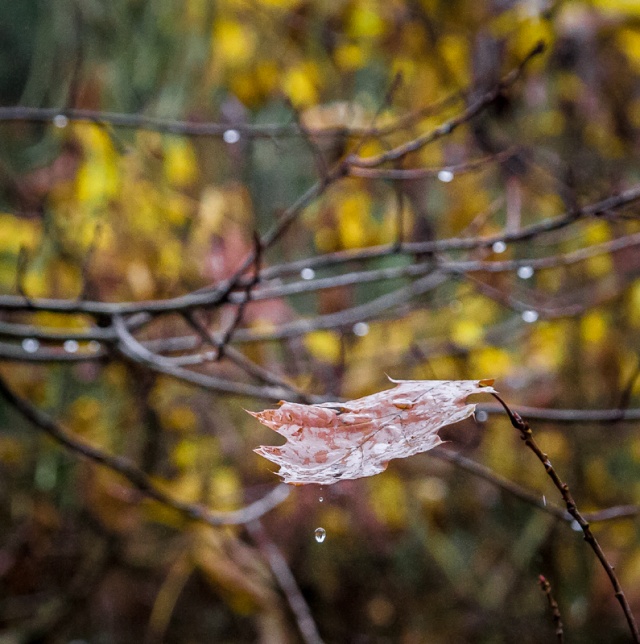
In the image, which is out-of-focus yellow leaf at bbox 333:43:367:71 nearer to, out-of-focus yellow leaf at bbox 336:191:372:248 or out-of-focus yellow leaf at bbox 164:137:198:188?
out-of-focus yellow leaf at bbox 336:191:372:248

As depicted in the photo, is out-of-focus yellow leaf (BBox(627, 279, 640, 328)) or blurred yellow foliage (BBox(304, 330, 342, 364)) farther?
blurred yellow foliage (BBox(304, 330, 342, 364))

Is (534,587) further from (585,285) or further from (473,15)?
(473,15)

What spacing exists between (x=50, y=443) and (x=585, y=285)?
1.89m

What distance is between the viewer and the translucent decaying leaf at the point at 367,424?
0.45m

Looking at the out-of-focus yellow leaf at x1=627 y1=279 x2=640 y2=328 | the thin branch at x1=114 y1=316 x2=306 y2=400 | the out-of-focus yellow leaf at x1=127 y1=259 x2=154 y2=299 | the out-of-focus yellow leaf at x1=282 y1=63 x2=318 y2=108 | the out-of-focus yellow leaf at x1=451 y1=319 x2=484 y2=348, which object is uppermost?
the out-of-focus yellow leaf at x1=282 y1=63 x2=318 y2=108

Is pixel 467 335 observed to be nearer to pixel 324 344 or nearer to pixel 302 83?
pixel 324 344

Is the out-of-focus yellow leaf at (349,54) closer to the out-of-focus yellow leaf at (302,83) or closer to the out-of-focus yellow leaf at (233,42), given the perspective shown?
the out-of-focus yellow leaf at (302,83)

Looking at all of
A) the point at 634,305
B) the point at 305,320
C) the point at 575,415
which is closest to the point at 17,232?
the point at 305,320

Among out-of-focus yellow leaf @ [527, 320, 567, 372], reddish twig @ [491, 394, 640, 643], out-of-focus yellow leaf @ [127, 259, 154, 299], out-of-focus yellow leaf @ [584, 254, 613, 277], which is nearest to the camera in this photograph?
reddish twig @ [491, 394, 640, 643]

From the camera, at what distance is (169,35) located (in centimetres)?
230

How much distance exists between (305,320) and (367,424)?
48.9 inches

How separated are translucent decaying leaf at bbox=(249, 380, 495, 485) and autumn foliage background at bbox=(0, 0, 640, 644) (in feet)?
3.56

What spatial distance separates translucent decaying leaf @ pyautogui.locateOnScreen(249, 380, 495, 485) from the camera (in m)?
0.45

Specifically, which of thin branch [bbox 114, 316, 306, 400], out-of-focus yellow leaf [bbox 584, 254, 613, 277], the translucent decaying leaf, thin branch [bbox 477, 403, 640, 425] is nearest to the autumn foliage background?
out-of-focus yellow leaf [bbox 584, 254, 613, 277]
